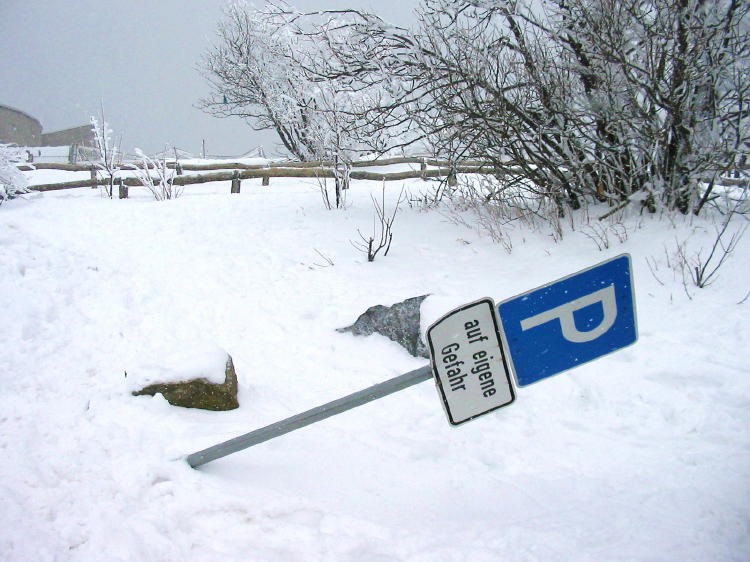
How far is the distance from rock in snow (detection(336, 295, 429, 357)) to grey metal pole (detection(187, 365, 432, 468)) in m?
2.70

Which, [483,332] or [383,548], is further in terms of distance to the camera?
[383,548]

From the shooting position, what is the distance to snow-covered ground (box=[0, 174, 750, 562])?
7.94 feet

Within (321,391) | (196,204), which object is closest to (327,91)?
(196,204)

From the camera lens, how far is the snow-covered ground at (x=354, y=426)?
7.94 ft

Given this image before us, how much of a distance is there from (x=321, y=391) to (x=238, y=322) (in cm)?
179

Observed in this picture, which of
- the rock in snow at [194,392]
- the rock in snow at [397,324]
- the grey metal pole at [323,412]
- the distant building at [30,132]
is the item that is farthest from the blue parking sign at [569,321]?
the distant building at [30,132]

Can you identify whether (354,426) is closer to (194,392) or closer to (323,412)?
(194,392)

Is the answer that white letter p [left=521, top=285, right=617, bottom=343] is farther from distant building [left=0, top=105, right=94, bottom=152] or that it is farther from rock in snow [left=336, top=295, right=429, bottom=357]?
distant building [left=0, top=105, right=94, bottom=152]

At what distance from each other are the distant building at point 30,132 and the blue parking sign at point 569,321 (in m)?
50.4

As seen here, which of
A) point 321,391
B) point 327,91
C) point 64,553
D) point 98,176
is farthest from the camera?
point 98,176

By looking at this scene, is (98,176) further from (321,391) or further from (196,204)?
(321,391)

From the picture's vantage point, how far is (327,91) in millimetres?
9820

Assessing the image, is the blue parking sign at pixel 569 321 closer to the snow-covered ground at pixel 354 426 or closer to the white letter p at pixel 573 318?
the white letter p at pixel 573 318

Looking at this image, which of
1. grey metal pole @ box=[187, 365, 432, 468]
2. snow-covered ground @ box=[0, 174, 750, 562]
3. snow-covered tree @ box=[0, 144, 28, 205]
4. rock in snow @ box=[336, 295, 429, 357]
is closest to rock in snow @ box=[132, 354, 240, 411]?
snow-covered ground @ box=[0, 174, 750, 562]
